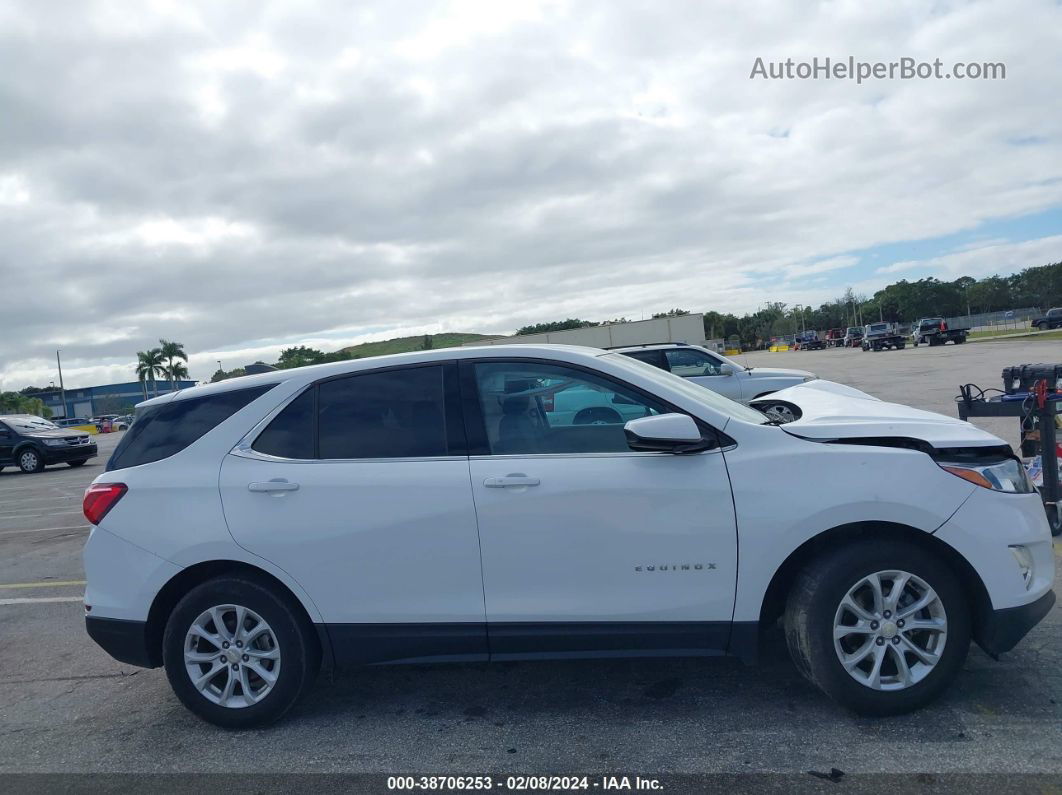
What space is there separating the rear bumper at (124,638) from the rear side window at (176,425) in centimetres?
78

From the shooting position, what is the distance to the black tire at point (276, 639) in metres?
3.86

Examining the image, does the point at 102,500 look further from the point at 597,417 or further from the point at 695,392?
the point at 695,392

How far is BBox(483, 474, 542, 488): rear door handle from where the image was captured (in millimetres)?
3686

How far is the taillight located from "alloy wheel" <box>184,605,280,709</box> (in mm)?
741

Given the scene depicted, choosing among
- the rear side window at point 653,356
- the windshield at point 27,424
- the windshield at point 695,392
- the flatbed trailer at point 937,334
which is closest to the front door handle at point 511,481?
the windshield at point 695,392

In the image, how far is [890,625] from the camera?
3.54 meters

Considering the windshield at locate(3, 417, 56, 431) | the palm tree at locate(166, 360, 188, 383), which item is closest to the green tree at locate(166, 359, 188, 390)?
the palm tree at locate(166, 360, 188, 383)

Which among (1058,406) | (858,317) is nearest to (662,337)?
(1058,406)

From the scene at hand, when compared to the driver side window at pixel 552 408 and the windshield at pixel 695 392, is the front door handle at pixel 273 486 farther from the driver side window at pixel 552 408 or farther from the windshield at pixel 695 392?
the windshield at pixel 695 392

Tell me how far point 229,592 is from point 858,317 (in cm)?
12842

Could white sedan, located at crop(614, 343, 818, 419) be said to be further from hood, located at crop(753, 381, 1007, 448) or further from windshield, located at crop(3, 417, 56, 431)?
windshield, located at crop(3, 417, 56, 431)

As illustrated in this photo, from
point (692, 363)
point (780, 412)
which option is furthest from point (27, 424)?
point (780, 412)

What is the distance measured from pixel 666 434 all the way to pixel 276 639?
209cm

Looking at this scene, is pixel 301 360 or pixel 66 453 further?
pixel 66 453
